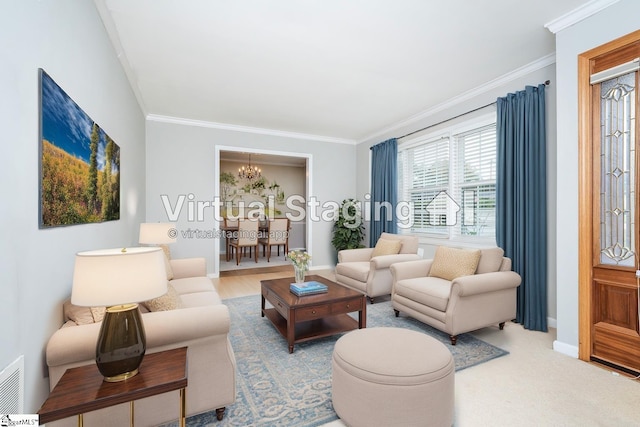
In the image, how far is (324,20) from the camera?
2.38 meters

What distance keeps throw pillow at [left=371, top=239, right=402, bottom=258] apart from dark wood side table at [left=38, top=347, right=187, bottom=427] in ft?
10.4

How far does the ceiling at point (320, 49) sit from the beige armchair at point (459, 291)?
202cm

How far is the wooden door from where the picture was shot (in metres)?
2.07

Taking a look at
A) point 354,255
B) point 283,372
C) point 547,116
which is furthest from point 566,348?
point 354,255

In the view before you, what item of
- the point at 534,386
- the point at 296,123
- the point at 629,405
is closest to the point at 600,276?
the point at 629,405

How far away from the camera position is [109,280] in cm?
110

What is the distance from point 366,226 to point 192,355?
4.77 m

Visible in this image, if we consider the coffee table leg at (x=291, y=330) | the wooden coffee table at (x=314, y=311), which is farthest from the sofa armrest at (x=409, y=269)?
the coffee table leg at (x=291, y=330)

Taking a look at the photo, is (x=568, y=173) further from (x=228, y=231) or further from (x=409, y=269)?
(x=228, y=231)

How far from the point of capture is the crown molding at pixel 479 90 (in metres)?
3.00

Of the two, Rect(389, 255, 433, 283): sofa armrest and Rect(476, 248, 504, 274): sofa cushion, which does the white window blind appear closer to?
Rect(476, 248, 504, 274): sofa cushion

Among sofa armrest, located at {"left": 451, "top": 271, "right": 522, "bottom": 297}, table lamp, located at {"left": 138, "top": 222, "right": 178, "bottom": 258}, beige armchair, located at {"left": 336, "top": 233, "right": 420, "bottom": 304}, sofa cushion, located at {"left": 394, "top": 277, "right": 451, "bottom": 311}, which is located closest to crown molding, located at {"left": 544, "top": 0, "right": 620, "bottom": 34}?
sofa armrest, located at {"left": 451, "top": 271, "right": 522, "bottom": 297}

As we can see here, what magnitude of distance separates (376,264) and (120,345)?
291 centimetres

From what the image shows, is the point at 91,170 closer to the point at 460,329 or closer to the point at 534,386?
the point at 460,329
